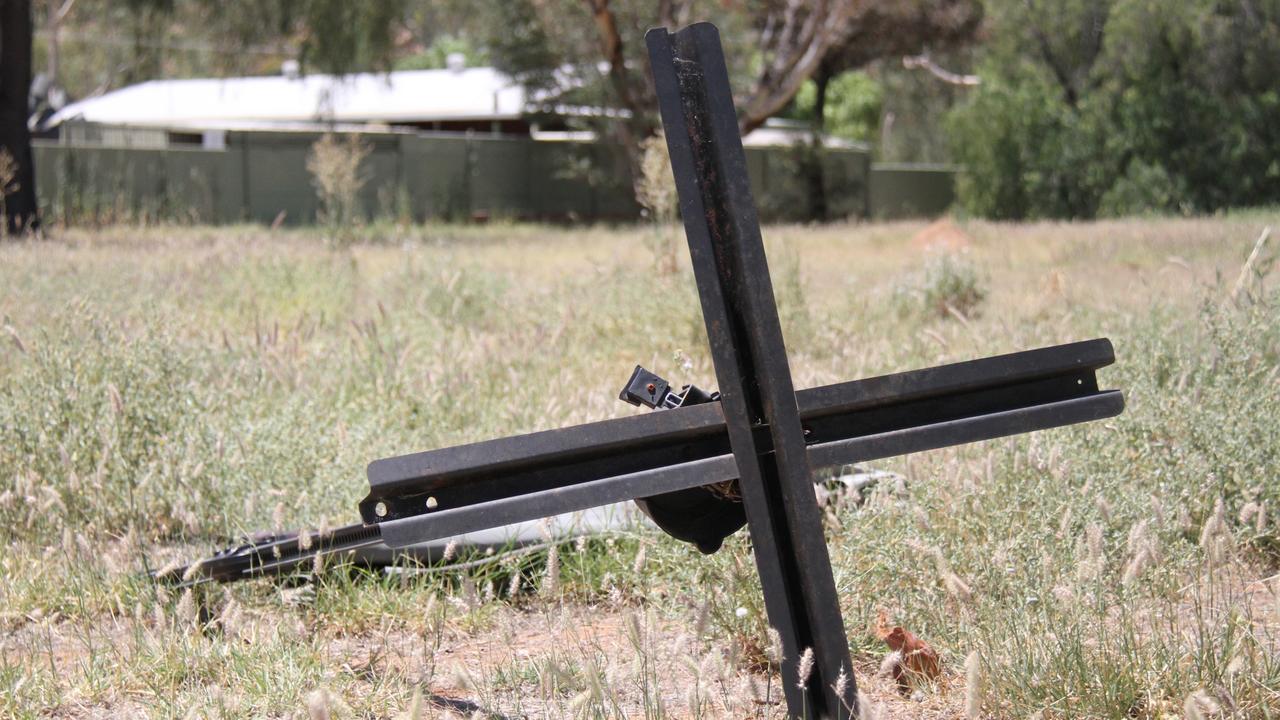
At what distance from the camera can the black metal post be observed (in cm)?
193

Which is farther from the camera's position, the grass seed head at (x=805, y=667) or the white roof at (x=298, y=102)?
the white roof at (x=298, y=102)

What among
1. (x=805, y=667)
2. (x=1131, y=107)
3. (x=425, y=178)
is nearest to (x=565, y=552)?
(x=805, y=667)

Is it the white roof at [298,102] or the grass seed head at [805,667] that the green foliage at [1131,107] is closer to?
the white roof at [298,102]

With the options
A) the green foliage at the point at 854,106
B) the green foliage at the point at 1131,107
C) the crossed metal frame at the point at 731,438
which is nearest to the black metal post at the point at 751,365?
the crossed metal frame at the point at 731,438

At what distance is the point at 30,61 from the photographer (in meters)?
17.0

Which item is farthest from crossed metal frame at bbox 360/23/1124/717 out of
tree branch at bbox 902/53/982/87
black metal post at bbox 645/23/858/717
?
tree branch at bbox 902/53/982/87

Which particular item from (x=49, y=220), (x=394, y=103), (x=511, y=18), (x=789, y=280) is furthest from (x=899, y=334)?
(x=394, y=103)

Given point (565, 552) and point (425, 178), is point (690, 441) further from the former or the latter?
point (425, 178)

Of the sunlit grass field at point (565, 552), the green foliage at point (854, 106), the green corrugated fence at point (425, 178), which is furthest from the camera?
the green foliage at point (854, 106)

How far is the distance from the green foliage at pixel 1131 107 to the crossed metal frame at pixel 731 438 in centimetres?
2506

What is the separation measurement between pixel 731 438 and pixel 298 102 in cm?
3784

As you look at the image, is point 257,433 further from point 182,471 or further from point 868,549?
point 868,549

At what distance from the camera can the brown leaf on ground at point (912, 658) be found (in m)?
2.51

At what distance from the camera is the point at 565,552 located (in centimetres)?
336
